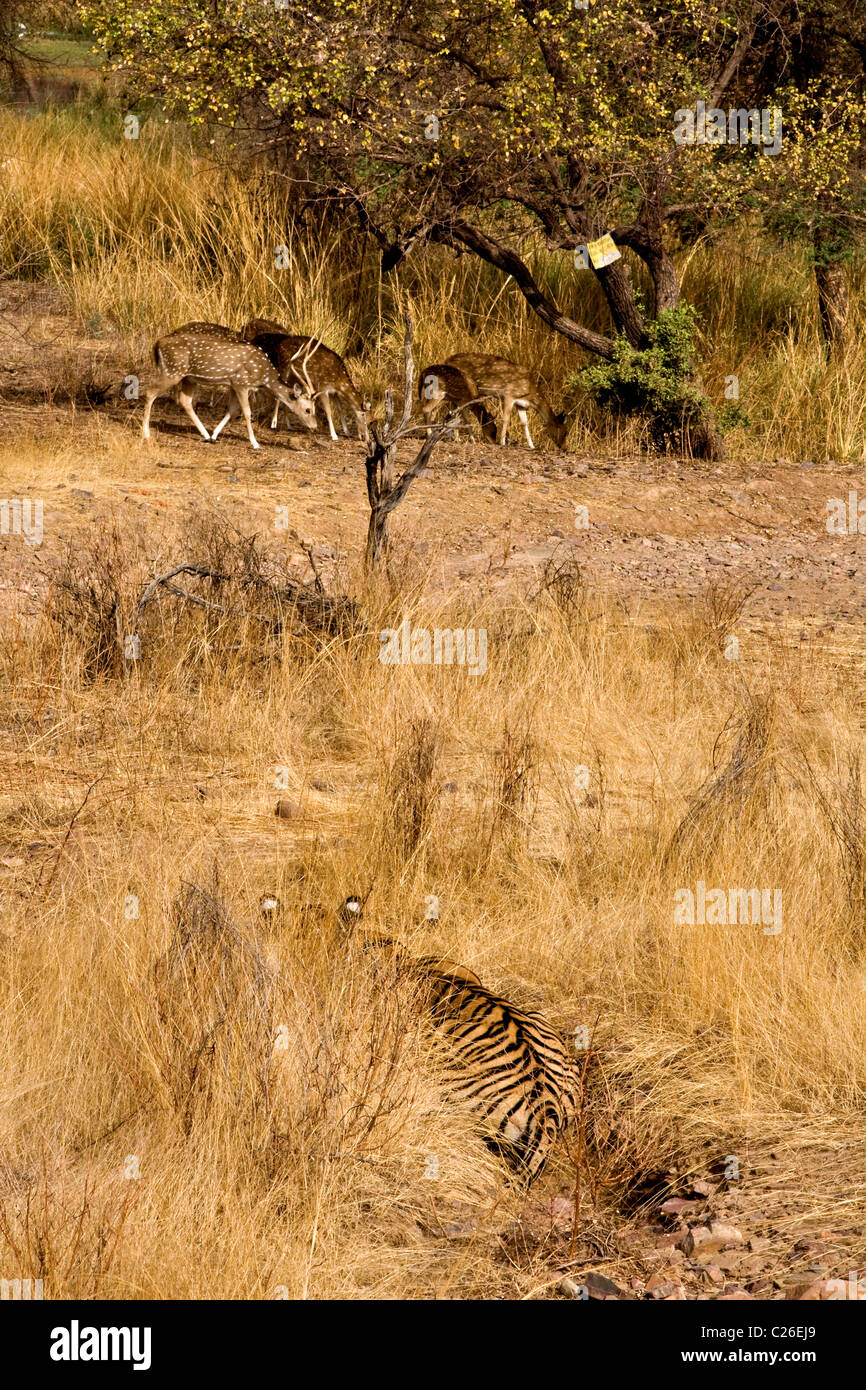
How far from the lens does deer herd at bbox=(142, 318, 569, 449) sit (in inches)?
402

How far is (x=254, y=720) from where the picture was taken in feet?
20.5

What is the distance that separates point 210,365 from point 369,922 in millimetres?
6244

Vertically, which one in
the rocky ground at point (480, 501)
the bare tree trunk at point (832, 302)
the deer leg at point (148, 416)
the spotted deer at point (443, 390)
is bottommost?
the rocky ground at point (480, 501)

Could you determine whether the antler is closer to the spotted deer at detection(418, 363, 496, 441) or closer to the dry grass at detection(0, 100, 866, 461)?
the spotted deer at detection(418, 363, 496, 441)

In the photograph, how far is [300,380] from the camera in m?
10.8

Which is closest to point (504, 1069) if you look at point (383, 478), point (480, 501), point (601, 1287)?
point (601, 1287)

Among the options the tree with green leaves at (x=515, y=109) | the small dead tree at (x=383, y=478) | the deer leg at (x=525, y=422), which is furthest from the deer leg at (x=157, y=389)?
the small dead tree at (x=383, y=478)

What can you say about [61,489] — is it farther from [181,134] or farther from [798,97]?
[181,134]

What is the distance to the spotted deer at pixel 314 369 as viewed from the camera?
10.8 m

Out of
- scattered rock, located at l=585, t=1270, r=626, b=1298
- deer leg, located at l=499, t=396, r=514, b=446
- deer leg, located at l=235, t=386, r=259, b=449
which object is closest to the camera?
scattered rock, located at l=585, t=1270, r=626, b=1298

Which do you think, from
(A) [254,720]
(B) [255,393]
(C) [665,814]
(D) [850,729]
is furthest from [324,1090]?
(B) [255,393]

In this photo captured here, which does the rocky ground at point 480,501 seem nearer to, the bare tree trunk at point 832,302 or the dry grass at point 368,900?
the dry grass at point 368,900

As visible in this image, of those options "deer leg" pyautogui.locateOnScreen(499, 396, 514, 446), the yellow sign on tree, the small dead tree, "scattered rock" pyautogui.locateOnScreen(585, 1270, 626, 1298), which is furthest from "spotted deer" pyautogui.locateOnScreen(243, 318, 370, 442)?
"scattered rock" pyautogui.locateOnScreen(585, 1270, 626, 1298)

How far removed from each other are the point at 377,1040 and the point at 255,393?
28.0ft
